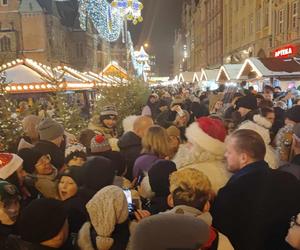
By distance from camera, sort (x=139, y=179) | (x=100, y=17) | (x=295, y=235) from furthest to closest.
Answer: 1. (x=100, y=17)
2. (x=139, y=179)
3. (x=295, y=235)

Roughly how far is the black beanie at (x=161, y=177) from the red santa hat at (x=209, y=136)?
0.39m

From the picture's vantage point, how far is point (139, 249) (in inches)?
64.6

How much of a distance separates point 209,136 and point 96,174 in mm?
1122

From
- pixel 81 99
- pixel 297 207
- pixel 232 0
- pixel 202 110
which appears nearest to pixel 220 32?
pixel 232 0

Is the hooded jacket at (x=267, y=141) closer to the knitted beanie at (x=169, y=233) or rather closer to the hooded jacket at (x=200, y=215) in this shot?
the hooded jacket at (x=200, y=215)

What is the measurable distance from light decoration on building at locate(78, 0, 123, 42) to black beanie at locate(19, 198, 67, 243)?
1540cm

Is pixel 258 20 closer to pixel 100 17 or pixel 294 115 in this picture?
pixel 100 17

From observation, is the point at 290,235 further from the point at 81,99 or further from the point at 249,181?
the point at 81,99

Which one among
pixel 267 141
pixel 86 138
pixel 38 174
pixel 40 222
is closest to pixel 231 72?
pixel 86 138

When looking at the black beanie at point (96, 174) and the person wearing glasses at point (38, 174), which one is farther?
the person wearing glasses at point (38, 174)

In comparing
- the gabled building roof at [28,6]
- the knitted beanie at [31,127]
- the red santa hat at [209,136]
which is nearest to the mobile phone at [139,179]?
the red santa hat at [209,136]

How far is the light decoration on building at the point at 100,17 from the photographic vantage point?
1847 cm

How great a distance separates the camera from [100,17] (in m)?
20.3

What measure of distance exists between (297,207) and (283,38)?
25.9 m
